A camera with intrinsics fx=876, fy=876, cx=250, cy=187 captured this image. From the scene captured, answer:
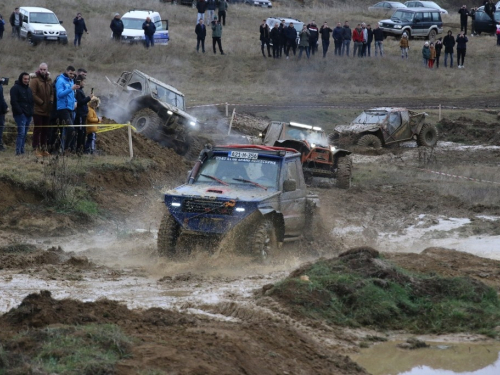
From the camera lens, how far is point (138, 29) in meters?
41.0

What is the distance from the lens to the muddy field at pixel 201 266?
7832mm

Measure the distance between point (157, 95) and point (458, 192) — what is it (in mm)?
8253

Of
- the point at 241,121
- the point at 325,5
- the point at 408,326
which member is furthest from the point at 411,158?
the point at 325,5

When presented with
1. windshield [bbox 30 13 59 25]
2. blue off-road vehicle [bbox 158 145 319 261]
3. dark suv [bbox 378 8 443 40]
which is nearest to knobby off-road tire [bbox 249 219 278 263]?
blue off-road vehicle [bbox 158 145 319 261]

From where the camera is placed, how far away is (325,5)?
213 feet

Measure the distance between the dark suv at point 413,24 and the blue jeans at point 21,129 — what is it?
116 feet

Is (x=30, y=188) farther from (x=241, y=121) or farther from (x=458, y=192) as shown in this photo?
(x=241, y=121)

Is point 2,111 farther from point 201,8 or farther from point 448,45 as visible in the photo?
point 448,45

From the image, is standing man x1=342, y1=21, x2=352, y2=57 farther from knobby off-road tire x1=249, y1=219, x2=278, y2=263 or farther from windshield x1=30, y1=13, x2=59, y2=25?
knobby off-road tire x1=249, y1=219, x2=278, y2=263

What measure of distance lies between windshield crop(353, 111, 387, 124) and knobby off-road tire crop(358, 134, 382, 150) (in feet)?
2.08

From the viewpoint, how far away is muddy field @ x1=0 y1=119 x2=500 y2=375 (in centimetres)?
783

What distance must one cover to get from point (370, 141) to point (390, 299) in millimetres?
17353

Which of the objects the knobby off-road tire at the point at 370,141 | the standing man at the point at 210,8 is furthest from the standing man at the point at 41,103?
the standing man at the point at 210,8

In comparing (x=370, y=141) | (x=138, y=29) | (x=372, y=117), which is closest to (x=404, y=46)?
(x=138, y=29)
